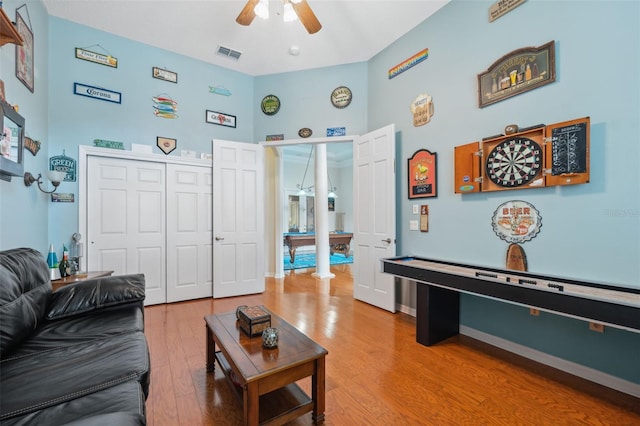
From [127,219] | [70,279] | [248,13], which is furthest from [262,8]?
[70,279]

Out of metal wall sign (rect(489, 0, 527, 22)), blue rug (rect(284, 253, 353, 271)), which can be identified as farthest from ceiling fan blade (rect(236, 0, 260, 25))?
blue rug (rect(284, 253, 353, 271))

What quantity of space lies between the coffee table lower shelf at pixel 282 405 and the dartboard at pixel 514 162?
233cm

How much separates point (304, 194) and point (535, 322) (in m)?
7.17

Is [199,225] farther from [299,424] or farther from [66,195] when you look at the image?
[299,424]

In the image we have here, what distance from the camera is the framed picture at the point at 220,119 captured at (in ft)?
13.5

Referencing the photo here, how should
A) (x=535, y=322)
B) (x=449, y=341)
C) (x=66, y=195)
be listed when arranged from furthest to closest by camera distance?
(x=66, y=195) → (x=449, y=341) → (x=535, y=322)

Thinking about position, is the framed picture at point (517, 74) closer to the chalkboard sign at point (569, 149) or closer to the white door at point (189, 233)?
the chalkboard sign at point (569, 149)

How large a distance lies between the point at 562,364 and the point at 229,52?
4.96 metres

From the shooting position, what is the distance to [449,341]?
2645 millimetres

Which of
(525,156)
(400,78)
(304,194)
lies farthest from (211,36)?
(304,194)

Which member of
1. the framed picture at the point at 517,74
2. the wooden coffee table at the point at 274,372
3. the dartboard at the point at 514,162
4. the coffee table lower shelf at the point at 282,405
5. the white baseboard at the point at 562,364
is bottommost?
the white baseboard at the point at 562,364

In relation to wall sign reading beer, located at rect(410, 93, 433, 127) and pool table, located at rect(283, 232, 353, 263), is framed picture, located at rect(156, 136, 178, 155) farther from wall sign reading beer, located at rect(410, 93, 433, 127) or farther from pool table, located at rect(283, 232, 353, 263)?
wall sign reading beer, located at rect(410, 93, 433, 127)

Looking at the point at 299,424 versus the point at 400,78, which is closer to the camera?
the point at 299,424

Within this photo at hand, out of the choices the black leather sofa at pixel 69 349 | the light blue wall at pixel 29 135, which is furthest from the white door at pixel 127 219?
the black leather sofa at pixel 69 349
